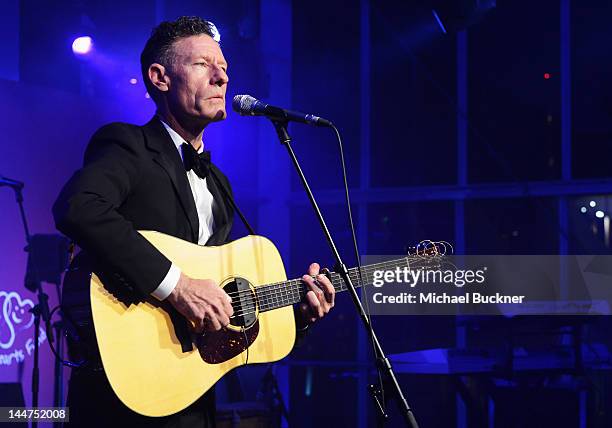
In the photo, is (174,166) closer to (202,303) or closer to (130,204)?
(130,204)

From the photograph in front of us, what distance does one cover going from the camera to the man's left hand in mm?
2692

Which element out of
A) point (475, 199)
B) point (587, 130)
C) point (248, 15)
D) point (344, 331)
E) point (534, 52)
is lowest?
point (344, 331)

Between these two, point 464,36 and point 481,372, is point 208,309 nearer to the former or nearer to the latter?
point 481,372

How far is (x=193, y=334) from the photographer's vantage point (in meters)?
2.36

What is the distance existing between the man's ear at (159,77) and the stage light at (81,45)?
399cm

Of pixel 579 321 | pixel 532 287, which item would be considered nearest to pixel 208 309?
pixel 579 321

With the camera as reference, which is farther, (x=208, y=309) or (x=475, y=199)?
(x=475, y=199)

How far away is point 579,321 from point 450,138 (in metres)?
2.63

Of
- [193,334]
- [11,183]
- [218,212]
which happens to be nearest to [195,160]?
[218,212]

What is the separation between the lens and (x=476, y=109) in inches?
271

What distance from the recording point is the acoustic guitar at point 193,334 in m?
2.18

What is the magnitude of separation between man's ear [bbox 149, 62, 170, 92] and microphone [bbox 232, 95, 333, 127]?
0.27 m

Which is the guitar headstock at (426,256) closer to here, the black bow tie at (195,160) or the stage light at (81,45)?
the black bow tie at (195,160)

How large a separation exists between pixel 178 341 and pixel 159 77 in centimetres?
95
